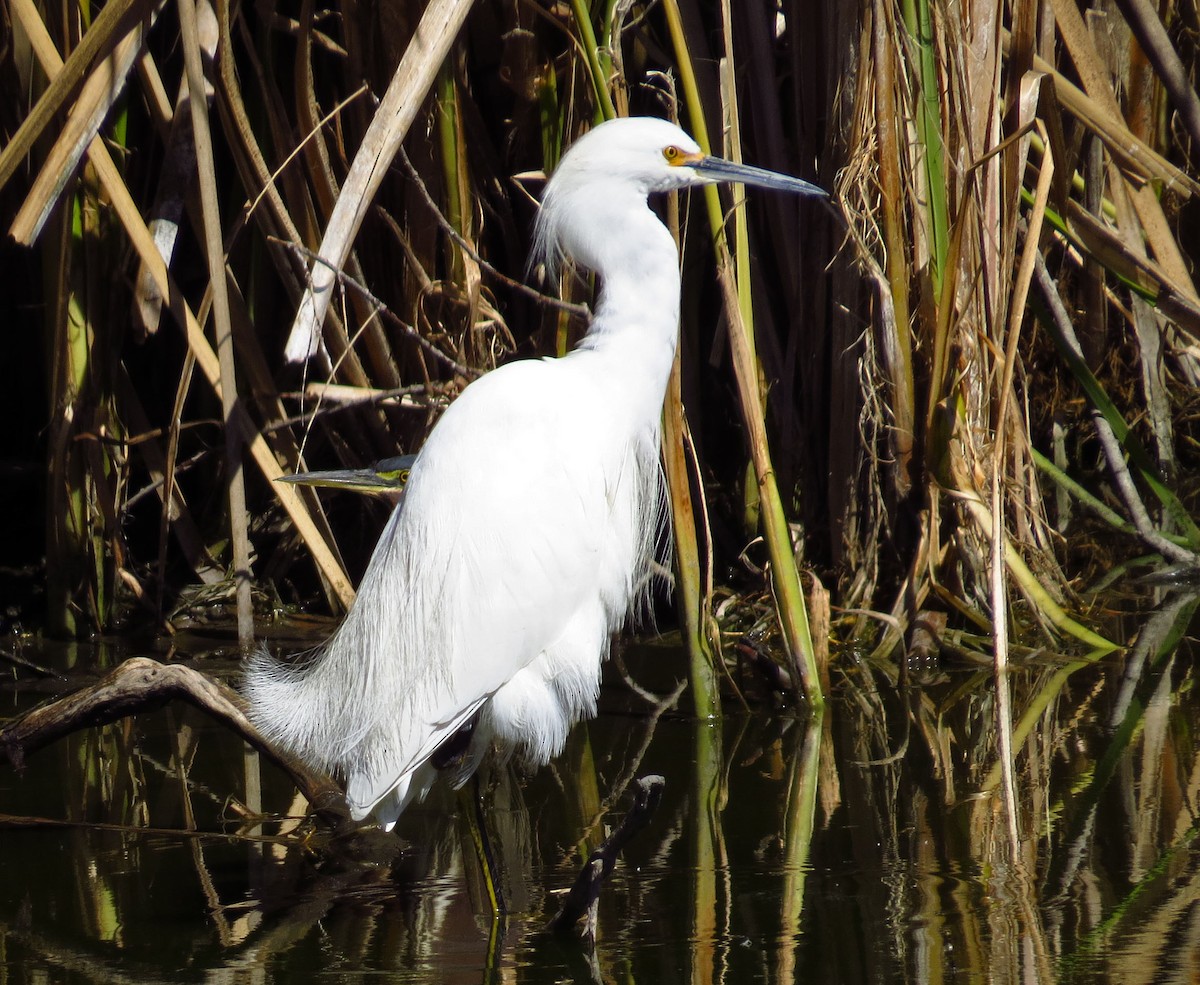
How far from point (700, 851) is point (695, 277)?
1924 mm

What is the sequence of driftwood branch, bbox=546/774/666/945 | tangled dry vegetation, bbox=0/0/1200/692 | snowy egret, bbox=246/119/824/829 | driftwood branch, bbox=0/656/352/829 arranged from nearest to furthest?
driftwood branch, bbox=546/774/666/945 → driftwood branch, bbox=0/656/352/829 → snowy egret, bbox=246/119/824/829 → tangled dry vegetation, bbox=0/0/1200/692

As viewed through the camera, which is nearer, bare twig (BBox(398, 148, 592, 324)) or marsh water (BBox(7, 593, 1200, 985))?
marsh water (BBox(7, 593, 1200, 985))

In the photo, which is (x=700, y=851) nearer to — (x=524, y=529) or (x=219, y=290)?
(x=524, y=529)

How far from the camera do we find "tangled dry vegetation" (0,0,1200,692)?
3.26m

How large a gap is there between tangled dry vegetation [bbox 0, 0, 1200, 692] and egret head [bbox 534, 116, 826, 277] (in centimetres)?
38

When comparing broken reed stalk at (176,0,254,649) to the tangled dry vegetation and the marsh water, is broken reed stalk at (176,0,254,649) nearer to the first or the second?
the tangled dry vegetation

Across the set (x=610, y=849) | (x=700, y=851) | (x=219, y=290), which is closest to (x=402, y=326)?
(x=219, y=290)

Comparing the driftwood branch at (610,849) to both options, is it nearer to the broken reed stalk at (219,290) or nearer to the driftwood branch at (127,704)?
the driftwood branch at (127,704)

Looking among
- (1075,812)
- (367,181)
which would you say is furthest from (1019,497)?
(367,181)

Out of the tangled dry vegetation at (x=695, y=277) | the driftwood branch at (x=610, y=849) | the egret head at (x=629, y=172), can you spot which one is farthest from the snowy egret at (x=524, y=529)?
the driftwood branch at (x=610, y=849)

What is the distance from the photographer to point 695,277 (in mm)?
3975

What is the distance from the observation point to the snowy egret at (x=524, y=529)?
8.75ft

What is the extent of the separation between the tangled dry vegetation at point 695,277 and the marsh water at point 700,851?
268 millimetres

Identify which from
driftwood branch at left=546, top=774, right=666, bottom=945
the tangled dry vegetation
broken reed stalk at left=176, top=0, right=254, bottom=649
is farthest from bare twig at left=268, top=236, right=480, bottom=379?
driftwood branch at left=546, top=774, right=666, bottom=945
